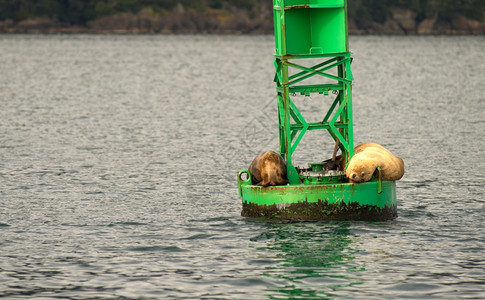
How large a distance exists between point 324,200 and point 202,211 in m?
4.95

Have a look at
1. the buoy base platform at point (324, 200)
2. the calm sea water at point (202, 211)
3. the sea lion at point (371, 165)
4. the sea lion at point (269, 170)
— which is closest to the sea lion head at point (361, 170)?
the sea lion at point (371, 165)

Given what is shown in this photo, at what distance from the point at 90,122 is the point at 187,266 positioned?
1368 inches

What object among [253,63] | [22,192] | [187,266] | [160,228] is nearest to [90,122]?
[22,192]

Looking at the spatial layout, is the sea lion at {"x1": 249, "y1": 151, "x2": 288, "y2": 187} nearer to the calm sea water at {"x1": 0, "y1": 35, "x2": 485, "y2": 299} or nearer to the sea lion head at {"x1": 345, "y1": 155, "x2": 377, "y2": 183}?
the calm sea water at {"x1": 0, "y1": 35, "x2": 485, "y2": 299}

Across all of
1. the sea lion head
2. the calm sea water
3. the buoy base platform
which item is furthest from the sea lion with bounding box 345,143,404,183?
the calm sea water

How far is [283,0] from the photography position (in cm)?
2592

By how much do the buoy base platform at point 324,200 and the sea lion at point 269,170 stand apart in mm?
288

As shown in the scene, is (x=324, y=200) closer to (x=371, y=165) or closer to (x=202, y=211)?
(x=371, y=165)

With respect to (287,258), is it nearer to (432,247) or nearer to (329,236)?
(329,236)

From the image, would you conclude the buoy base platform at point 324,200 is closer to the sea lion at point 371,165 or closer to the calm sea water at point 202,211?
the sea lion at point 371,165

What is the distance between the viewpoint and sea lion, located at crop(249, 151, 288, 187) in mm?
25547

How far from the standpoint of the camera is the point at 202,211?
94.0ft

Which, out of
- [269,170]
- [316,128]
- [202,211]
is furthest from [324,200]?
[202,211]

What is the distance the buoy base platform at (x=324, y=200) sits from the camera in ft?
82.2
